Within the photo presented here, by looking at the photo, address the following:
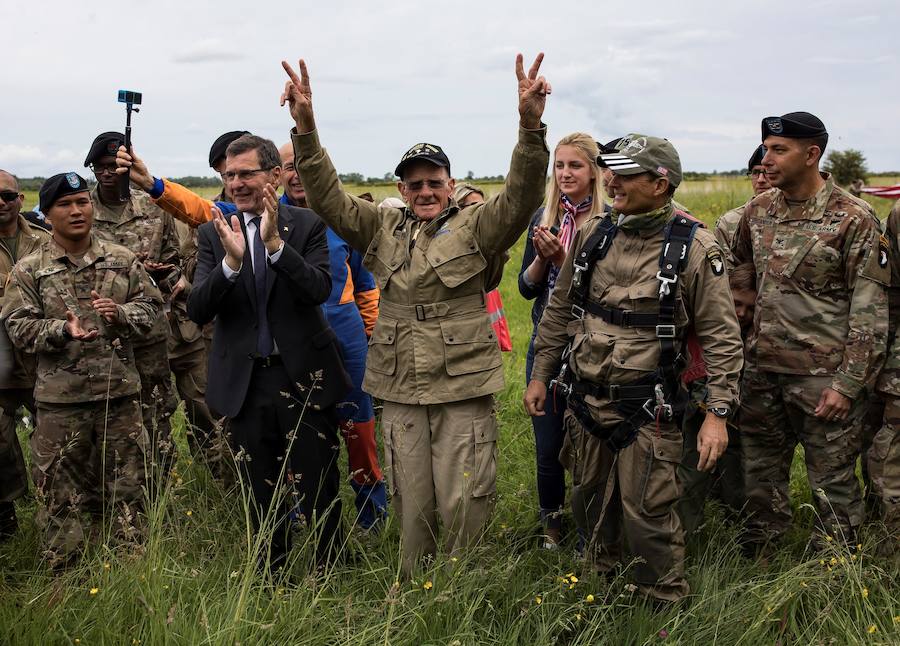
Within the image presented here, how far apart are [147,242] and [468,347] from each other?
2.85m

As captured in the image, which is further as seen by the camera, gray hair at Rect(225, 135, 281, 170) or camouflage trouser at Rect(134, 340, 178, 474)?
camouflage trouser at Rect(134, 340, 178, 474)

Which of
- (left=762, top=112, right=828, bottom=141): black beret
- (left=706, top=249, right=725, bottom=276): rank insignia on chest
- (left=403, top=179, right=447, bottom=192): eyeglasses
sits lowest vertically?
(left=706, top=249, right=725, bottom=276): rank insignia on chest

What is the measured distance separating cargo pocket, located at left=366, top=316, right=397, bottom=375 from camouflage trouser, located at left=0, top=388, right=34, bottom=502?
260 centimetres

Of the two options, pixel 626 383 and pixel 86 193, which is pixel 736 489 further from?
pixel 86 193

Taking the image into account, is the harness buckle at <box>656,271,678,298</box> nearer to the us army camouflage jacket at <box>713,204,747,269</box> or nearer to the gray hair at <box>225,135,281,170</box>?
the us army camouflage jacket at <box>713,204,747,269</box>

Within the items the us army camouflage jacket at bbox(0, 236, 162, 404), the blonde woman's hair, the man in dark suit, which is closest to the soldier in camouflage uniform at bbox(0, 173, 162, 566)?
the us army camouflage jacket at bbox(0, 236, 162, 404)

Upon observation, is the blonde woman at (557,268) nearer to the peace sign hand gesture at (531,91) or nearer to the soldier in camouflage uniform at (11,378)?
the peace sign hand gesture at (531,91)

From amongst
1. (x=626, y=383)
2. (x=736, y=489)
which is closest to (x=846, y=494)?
(x=736, y=489)

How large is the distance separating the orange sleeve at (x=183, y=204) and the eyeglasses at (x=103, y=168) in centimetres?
65

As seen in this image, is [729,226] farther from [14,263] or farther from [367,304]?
[14,263]

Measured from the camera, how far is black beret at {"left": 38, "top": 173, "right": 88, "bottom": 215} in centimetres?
446

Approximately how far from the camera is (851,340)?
4102 millimetres

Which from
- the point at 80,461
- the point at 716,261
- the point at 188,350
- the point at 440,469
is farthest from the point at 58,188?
the point at 716,261

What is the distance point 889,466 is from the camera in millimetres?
4254
